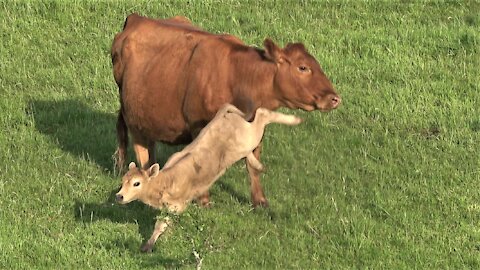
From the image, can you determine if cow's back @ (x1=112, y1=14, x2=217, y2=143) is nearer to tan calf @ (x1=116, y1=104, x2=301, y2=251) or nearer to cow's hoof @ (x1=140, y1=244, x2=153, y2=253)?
tan calf @ (x1=116, y1=104, x2=301, y2=251)

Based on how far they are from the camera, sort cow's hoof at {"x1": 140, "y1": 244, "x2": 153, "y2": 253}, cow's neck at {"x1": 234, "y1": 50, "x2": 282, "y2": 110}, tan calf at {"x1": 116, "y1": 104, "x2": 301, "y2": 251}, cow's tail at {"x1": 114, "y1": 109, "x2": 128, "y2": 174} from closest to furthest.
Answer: tan calf at {"x1": 116, "y1": 104, "x2": 301, "y2": 251} → cow's hoof at {"x1": 140, "y1": 244, "x2": 153, "y2": 253} → cow's neck at {"x1": 234, "y1": 50, "x2": 282, "y2": 110} → cow's tail at {"x1": 114, "y1": 109, "x2": 128, "y2": 174}

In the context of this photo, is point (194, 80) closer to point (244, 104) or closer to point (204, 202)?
point (244, 104)

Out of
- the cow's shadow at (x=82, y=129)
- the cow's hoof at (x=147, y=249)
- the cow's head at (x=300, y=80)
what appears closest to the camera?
the cow's hoof at (x=147, y=249)

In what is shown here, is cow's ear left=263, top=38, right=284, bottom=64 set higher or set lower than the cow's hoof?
higher

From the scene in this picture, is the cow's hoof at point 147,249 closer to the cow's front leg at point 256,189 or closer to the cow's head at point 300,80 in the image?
the cow's front leg at point 256,189

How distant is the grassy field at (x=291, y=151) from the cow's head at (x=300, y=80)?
1087 millimetres

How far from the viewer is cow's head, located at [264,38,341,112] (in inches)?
380

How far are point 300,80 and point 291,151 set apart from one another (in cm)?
254

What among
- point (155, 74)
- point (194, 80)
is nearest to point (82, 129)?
point (155, 74)

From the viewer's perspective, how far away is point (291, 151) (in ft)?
39.8

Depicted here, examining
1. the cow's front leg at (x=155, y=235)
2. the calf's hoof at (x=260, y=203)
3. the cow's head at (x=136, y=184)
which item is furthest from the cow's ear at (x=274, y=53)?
the cow's front leg at (x=155, y=235)

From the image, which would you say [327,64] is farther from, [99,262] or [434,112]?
[99,262]

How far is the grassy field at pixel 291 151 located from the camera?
9000mm

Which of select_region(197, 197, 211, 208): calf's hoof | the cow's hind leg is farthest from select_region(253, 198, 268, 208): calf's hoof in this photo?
the cow's hind leg
